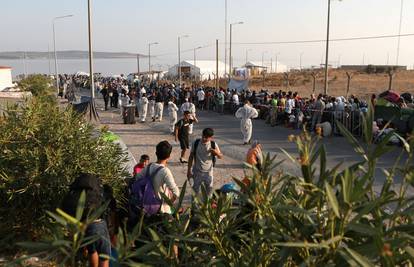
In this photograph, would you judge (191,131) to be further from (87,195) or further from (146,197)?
(87,195)

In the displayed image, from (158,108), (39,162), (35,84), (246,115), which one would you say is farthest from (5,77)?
(39,162)

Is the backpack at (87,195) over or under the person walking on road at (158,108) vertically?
over

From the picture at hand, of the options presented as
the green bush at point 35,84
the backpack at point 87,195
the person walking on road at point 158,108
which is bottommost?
the person walking on road at point 158,108

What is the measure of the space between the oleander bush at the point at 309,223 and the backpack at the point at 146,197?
2286mm

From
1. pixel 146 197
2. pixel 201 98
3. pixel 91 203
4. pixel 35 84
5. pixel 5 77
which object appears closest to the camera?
pixel 91 203

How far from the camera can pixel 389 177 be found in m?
1.92

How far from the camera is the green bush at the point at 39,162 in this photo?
5578 millimetres

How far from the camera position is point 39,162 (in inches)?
221

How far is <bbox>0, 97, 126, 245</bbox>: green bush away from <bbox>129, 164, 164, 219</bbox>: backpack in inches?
41.6

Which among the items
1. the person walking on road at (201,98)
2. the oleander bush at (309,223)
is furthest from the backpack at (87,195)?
the person walking on road at (201,98)

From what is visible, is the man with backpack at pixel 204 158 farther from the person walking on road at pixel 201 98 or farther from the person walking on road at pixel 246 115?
the person walking on road at pixel 201 98

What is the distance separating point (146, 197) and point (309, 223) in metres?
3.25

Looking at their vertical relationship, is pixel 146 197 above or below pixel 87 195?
below

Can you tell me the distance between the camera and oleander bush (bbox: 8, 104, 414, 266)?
66.6 inches
